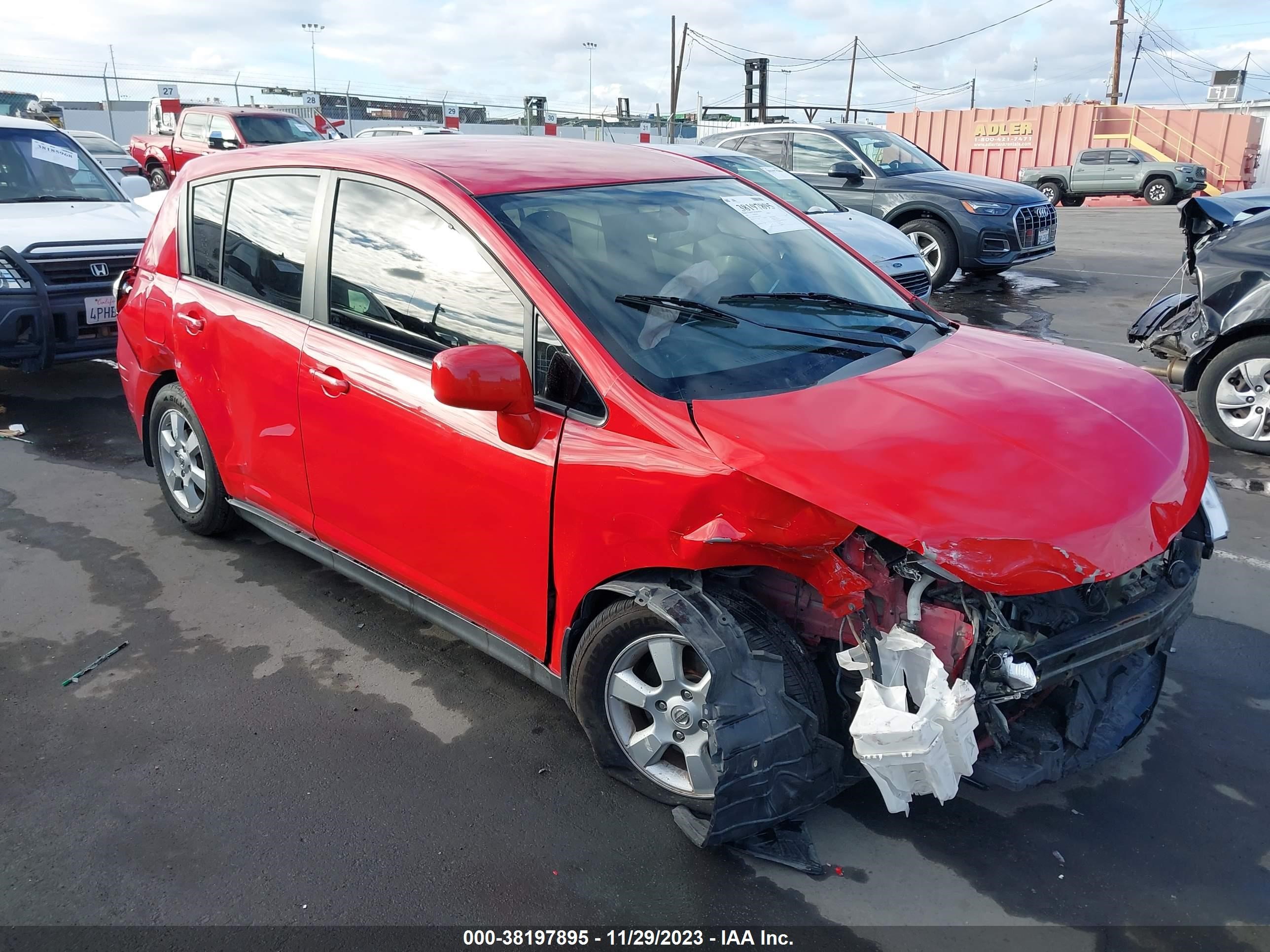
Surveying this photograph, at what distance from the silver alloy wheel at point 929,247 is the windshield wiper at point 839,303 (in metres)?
7.84

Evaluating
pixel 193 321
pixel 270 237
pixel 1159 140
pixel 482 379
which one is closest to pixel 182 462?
pixel 193 321

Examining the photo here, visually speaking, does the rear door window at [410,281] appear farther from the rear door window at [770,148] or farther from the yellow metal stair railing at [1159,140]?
the yellow metal stair railing at [1159,140]

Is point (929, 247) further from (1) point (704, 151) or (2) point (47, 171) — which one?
(2) point (47, 171)

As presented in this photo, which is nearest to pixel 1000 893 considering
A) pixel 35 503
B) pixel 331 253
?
pixel 331 253

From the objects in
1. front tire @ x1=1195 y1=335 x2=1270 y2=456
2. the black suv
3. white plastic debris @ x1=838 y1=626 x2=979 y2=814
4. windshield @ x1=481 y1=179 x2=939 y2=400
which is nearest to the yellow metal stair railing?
the black suv

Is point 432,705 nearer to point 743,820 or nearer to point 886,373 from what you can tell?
point 743,820

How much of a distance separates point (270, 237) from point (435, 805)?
228 cm

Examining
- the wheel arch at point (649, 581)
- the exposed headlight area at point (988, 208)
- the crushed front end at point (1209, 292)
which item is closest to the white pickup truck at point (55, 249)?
the wheel arch at point (649, 581)

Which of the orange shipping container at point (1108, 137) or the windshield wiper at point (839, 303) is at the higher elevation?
the orange shipping container at point (1108, 137)

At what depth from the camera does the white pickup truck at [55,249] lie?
640cm

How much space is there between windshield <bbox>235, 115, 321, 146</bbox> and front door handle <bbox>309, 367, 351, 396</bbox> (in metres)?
14.3

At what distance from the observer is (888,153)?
1170 cm

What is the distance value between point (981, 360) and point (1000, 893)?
1.61 meters

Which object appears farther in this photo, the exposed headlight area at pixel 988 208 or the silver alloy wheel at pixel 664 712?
the exposed headlight area at pixel 988 208
